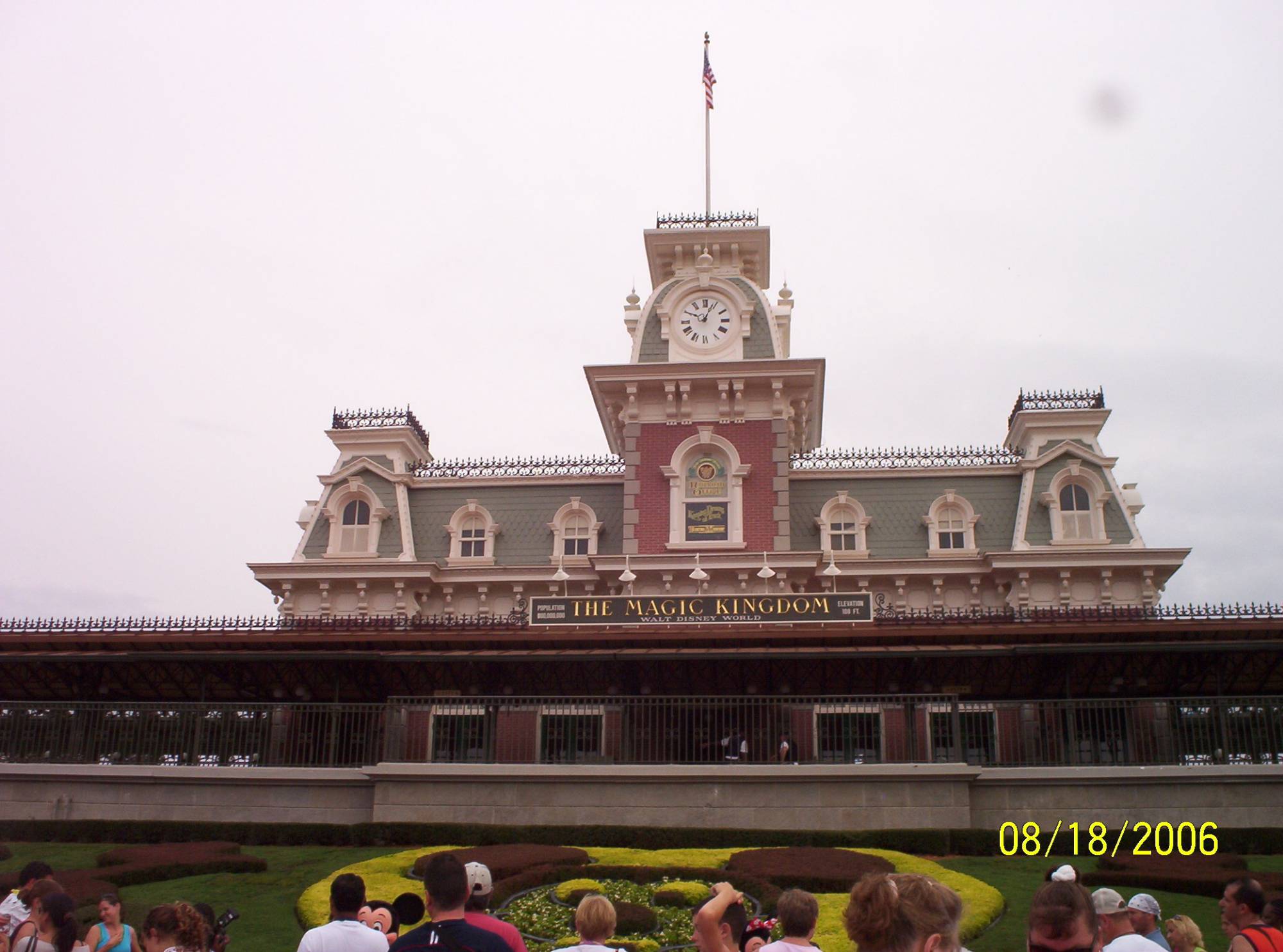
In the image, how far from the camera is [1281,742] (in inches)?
794

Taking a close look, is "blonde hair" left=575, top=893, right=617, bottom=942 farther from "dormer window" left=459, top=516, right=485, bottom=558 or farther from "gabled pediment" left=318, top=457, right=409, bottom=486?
"gabled pediment" left=318, top=457, right=409, bottom=486

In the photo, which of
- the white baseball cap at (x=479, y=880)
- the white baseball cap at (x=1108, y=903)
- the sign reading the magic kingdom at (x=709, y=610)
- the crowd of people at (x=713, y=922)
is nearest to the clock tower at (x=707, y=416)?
the sign reading the magic kingdom at (x=709, y=610)

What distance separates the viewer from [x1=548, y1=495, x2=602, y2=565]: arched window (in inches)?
1337

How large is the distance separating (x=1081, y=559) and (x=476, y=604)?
18.0 m

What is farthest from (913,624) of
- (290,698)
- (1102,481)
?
(290,698)

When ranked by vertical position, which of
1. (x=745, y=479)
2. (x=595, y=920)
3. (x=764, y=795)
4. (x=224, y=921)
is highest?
(x=745, y=479)

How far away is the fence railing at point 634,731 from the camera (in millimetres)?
20047

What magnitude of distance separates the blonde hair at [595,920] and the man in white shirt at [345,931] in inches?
47.9

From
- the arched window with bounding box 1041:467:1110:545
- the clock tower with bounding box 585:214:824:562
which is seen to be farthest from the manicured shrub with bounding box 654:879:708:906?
the arched window with bounding box 1041:467:1110:545

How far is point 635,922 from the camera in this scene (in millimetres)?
13086

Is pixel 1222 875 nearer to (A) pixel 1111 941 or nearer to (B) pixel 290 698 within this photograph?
(A) pixel 1111 941

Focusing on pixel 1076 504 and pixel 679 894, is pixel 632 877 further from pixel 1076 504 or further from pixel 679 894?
pixel 1076 504

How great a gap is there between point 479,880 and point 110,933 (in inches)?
132
